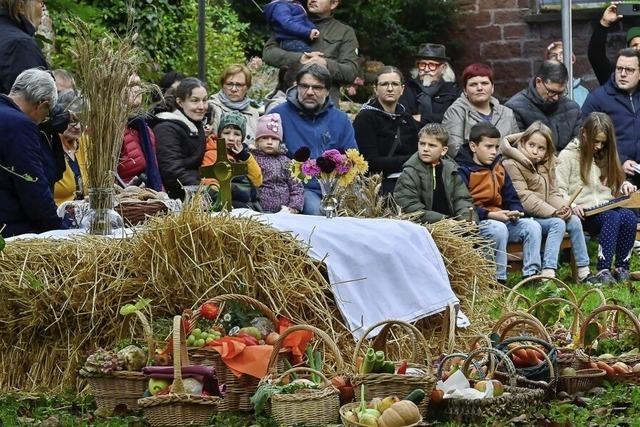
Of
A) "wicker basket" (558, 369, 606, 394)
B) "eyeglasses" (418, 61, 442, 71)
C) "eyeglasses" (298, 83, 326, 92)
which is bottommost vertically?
"wicker basket" (558, 369, 606, 394)

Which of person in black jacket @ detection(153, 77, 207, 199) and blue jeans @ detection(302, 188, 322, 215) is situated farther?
blue jeans @ detection(302, 188, 322, 215)

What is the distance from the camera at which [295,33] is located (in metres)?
12.2

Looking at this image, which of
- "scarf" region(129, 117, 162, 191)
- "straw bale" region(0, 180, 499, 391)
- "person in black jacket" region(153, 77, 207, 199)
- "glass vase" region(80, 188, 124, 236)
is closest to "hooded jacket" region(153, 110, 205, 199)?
"person in black jacket" region(153, 77, 207, 199)

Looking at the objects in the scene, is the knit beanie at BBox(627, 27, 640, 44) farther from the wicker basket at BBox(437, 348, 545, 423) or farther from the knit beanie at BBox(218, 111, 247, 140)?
the wicker basket at BBox(437, 348, 545, 423)

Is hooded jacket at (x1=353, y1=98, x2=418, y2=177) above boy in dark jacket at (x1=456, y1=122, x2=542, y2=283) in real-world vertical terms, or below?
above

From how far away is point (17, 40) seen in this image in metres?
8.10

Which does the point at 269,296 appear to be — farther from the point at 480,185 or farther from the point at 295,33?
the point at 295,33

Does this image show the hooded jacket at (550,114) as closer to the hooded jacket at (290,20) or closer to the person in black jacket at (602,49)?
the person in black jacket at (602,49)

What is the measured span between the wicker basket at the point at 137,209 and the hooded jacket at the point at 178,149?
165 centimetres

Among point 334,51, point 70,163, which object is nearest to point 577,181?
point 334,51

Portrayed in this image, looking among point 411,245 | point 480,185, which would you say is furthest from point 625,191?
point 411,245

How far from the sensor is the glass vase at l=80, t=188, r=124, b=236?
23.7 ft

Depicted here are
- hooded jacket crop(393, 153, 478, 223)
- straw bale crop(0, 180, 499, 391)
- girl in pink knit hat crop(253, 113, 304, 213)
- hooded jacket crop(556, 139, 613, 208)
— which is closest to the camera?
straw bale crop(0, 180, 499, 391)

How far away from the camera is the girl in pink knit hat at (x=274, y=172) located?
31.9ft
